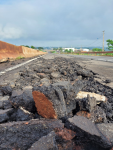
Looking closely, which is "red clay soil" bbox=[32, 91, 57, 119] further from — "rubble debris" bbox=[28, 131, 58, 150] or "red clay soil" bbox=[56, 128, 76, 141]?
"rubble debris" bbox=[28, 131, 58, 150]

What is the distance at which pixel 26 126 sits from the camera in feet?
4.34

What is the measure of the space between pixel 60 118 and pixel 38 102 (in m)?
0.35

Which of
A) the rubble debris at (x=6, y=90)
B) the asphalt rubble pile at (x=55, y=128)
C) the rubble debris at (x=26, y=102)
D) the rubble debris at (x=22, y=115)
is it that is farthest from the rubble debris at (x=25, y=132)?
the rubble debris at (x=6, y=90)

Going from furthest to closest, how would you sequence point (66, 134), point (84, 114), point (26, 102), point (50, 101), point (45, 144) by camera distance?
point (26, 102), point (84, 114), point (50, 101), point (66, 134), point (45, 144)

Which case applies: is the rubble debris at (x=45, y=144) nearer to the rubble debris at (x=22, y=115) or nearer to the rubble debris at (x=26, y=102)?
the rubble debris at (x=22, y=115)

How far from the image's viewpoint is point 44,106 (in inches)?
56.9

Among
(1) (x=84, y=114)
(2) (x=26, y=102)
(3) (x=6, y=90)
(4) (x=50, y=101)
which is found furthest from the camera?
(3) (x=6, y=90)

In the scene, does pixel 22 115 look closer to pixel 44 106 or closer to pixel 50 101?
pixel 44 106

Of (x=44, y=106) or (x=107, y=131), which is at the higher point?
(x=44, y=106)

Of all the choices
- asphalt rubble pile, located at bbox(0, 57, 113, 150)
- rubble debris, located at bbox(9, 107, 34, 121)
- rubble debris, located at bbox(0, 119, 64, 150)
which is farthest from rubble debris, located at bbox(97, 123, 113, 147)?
rubble debris, located at bbox(9, 107, 34, 121)

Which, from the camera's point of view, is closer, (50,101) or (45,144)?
(45,144)

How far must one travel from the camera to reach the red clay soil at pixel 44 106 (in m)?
1.40

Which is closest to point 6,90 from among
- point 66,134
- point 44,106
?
point 44,106

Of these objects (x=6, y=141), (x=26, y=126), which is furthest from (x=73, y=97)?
(x=6, y=141)
